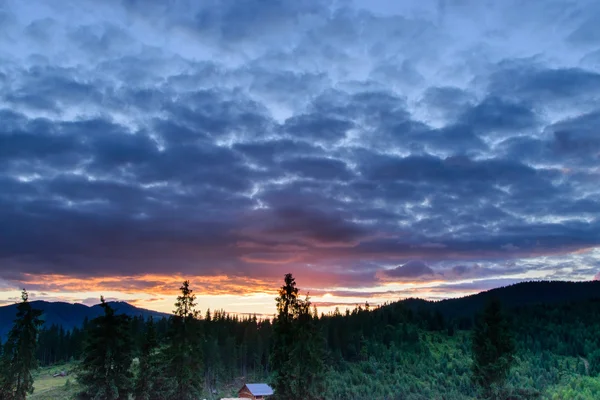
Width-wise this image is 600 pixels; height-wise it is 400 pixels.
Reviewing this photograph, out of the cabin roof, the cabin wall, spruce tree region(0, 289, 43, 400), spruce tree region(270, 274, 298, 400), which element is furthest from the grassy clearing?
the cabin roof

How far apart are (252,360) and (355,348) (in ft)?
105

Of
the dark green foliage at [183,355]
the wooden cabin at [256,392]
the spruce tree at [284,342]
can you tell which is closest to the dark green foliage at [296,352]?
the spruce tree at [284,342]

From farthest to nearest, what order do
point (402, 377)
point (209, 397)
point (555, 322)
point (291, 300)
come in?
point (555, 322) → point (402, 377) → point (209, 397) → point (291, 300)

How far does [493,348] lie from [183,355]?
3295 cm

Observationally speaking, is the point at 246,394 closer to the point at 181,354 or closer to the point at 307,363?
the point at 181,354

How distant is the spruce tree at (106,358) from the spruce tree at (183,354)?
7.45 metres

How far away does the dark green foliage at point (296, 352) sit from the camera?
163 feet

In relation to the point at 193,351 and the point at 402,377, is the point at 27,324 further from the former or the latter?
the point at 402,377

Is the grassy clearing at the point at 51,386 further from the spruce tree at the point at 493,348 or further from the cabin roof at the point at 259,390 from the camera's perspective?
the spruce tree at the point at 493,348

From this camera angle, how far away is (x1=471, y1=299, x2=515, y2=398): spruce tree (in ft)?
184

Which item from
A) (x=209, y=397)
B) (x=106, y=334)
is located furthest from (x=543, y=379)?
(x=106, y=334)

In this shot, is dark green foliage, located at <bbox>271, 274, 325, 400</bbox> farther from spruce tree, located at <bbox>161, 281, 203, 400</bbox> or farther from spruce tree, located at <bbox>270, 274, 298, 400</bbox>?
spruce tree, located at <bbox>161, 281, 203, 400</bbox>

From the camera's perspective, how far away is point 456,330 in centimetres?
17112

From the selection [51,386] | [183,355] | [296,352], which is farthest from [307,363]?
[51,386]
